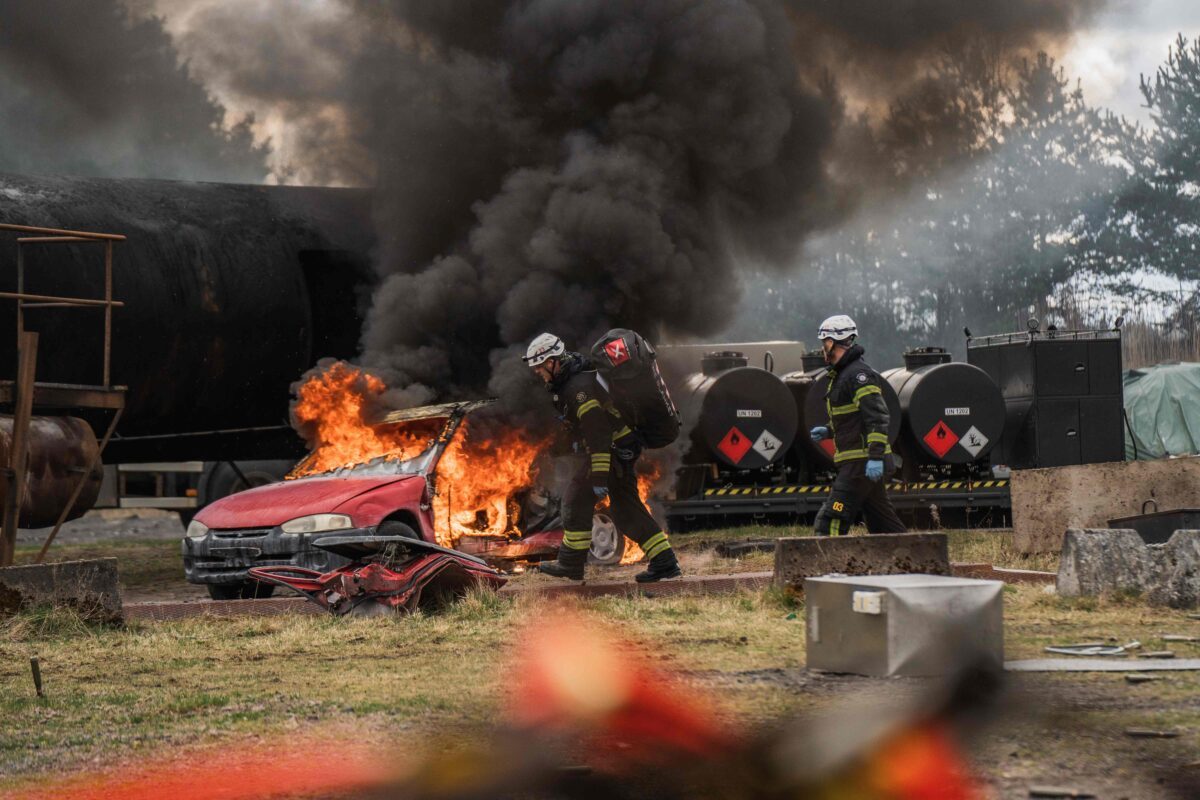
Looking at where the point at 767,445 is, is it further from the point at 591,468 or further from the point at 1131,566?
the point at 1131,566

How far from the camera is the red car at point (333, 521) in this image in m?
10.8

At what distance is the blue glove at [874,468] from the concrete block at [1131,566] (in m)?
1.33

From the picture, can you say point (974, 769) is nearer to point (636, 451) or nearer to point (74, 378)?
point (636, 451)

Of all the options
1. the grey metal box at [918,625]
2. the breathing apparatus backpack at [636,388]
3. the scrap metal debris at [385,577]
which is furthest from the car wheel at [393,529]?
the grey metal box at [918,625]

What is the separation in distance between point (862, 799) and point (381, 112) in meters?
14.5

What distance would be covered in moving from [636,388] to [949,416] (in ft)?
23.9

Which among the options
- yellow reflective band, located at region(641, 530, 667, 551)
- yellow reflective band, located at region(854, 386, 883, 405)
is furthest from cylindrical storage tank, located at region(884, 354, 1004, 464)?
yellow reflective band, located at region(641, 530, 667, 551)

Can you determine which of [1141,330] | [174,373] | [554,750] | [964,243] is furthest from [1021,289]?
[554,750]

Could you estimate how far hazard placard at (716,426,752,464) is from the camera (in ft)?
55.8

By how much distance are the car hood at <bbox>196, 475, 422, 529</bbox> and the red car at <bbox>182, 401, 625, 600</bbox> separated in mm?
10

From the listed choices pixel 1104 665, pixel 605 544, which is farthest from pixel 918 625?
pixel 605 544

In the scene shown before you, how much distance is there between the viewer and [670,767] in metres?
5.11

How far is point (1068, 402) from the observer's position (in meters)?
18.8

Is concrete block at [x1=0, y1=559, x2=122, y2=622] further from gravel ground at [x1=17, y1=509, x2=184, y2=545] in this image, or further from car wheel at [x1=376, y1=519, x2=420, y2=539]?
gravel ground at [x1=17, y1=509, x2=184, y2=545]
